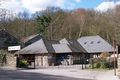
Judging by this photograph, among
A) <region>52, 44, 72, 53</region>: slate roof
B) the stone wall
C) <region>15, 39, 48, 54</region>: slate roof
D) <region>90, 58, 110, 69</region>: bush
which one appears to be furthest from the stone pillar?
<region>90, 58, 110, 69</region>: bush

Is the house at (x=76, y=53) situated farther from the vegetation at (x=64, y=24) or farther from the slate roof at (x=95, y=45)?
the vegetation at (x=64, y=24)

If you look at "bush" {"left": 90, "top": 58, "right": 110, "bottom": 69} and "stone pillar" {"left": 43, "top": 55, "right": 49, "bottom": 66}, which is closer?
"bush" {"left": 90, "top": 58, "right": 110, "bottom": 69}

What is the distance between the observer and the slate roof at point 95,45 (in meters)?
66.3

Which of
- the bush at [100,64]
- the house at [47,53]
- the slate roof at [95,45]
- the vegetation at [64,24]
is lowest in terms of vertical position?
the bush at [100,64]

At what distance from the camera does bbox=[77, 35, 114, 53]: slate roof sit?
66.3 metres

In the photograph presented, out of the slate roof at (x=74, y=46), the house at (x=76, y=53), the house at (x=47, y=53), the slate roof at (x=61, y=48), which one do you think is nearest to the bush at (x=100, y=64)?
the house at (x=47, y=53)

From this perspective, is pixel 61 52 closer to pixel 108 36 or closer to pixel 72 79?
pixel 108 36

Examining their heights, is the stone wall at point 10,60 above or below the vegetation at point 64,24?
below

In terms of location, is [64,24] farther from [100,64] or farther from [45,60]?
[100,64]

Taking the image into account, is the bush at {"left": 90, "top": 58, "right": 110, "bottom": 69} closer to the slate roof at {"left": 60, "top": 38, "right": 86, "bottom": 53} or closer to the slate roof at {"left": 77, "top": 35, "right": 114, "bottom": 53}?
the slate roof at {"left": 60, "top": 38, "right": 86, "bottom": 53}

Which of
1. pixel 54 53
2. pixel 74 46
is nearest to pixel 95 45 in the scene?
pixel 74 46

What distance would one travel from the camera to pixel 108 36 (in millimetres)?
81500

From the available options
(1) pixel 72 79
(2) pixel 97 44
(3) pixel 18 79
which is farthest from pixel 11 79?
(2) pixel 97 44

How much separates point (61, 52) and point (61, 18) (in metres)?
30.7
